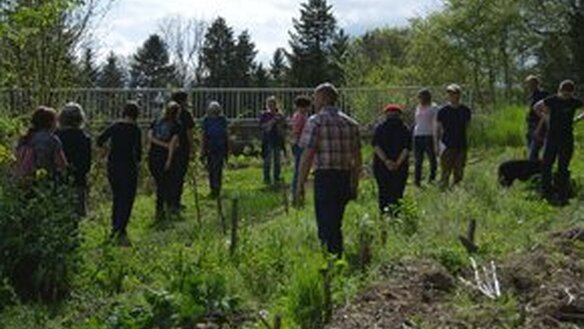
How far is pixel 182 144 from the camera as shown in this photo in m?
15.2

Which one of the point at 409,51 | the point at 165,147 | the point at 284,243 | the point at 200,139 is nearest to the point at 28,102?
the point at 200,139

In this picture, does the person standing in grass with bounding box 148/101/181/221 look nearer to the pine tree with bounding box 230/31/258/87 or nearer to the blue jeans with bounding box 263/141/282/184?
the blue jeans with bounding box 263/141/282/184

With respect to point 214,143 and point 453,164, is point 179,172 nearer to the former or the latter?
point 214,143

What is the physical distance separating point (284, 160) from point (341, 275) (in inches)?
635

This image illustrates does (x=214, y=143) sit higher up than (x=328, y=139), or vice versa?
(x=328, y=139)

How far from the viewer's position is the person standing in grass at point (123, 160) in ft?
42.9

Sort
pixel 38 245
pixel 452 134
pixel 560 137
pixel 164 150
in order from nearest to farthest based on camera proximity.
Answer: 1. pixel 38 245
2. pixel 560 137
3. pixel 164 150
4. pixel 452 134

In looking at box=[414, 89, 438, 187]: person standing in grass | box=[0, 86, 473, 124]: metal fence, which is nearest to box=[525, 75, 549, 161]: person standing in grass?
box=[414, 89, 438, 187]: person standing in grass

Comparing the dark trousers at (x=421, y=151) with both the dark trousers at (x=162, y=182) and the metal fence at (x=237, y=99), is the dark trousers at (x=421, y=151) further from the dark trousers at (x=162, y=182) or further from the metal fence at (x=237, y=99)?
the metal fence at (x=237, y=99)

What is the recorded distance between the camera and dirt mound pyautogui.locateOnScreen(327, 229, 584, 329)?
7297 mm

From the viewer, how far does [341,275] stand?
348 inches

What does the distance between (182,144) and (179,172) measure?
1.42 feet

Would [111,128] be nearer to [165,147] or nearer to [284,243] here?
[165,147]

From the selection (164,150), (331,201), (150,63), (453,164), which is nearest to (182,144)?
(164,150)
